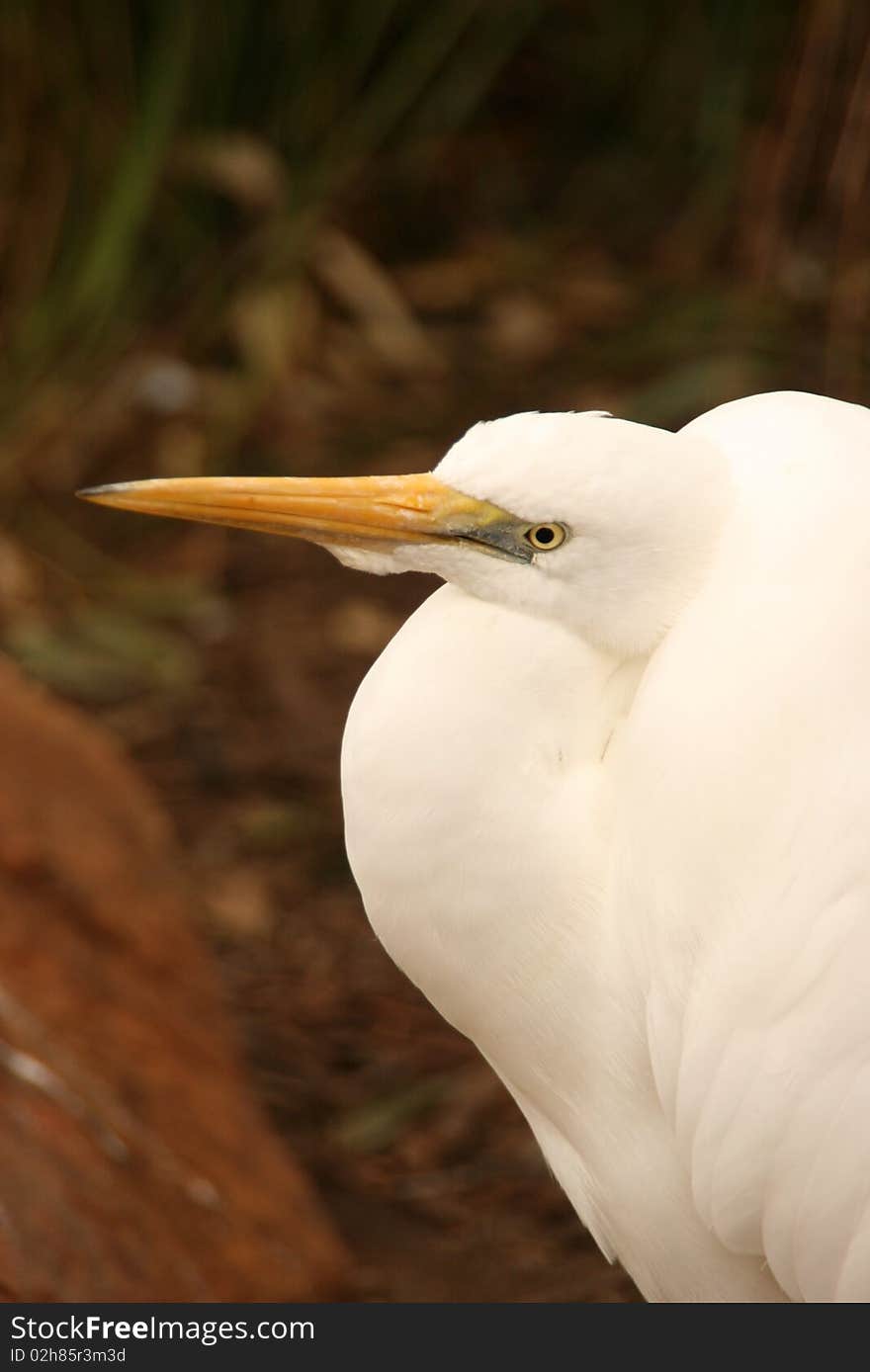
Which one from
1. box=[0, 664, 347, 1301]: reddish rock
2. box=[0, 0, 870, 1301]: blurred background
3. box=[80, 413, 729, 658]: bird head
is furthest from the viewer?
box=[0, 0, 870, 1301]: blurred background

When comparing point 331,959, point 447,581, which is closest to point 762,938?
point 447,581

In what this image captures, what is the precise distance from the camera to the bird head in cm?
146

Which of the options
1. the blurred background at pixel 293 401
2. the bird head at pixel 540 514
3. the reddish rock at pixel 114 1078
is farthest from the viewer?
the blurred background at pixel 293 401

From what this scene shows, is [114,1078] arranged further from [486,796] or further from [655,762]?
[655,762]

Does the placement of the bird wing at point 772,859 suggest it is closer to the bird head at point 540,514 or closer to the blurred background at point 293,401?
the bird head at point 540,514

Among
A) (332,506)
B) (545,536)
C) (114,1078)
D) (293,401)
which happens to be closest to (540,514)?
(545,536)

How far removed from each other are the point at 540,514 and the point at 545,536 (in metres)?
0.03

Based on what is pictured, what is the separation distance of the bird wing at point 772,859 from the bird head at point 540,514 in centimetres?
5

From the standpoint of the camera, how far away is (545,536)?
1.49m

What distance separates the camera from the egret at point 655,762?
4.85 ft

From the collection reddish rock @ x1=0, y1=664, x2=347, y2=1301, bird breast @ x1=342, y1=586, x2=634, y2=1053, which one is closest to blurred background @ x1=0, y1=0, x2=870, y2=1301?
reddish rock @ x1=0, y1=664, x2=347, y2=1301

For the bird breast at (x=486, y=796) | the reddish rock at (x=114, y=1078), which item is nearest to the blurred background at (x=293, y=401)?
the reddish rock at (x=114, y=1078)

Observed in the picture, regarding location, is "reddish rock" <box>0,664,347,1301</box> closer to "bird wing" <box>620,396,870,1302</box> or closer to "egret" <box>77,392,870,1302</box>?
"egret" <box>77,392,870,1302</box>

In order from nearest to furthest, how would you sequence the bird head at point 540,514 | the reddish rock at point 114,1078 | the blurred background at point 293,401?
the bird head at point 540,514, the reddish rock at point 114,1078, the blurred background at point 293,401
